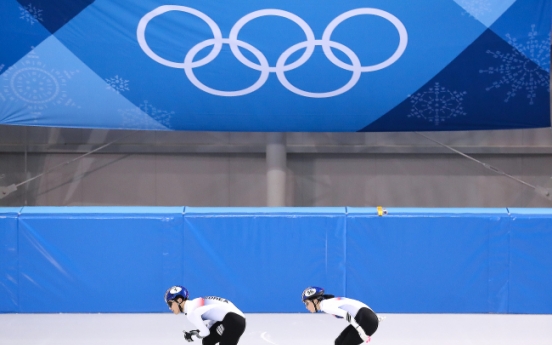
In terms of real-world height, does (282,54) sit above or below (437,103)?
above

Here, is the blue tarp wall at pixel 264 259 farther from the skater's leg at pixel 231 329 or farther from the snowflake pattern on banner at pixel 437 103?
the skater's leg at pixel 231 329

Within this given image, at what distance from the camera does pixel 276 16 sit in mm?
10711

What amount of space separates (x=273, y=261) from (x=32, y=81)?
4956mm

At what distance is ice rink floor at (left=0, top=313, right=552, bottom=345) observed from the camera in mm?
7688

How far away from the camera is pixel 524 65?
10547 millimetres

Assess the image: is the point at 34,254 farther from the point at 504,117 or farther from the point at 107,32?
the point at 504,117

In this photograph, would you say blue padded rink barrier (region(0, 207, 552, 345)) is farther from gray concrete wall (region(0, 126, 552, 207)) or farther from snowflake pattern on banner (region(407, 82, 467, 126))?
gray concrete wall (region(0, 126, 552, 207))

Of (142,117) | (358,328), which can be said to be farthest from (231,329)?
(142,117)

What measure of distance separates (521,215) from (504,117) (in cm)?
222

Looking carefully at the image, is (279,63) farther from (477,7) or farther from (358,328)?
(358,328)

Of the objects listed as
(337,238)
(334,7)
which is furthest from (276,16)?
(337,238)

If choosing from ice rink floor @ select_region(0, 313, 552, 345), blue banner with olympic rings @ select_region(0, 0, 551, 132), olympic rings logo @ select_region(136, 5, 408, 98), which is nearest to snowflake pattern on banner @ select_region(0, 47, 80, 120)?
blue banner with olympic rings @ select_region(0, 0, 551, 132)

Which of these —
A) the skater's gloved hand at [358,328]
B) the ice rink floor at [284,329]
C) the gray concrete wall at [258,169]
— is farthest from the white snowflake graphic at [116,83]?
the skater's gloved hand at [358,328]

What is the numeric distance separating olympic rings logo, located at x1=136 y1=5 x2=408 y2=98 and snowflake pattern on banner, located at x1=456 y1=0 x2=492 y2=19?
3.49ft
